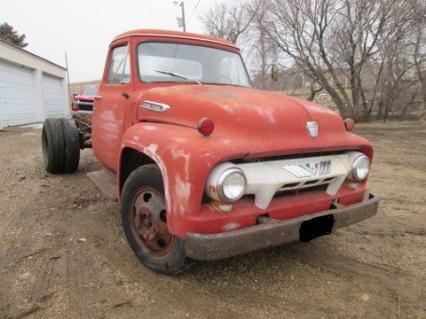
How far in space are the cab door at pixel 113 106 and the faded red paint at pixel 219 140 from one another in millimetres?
240

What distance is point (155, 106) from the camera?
3533 millimetres

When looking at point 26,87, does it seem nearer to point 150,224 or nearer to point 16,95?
point 16,95

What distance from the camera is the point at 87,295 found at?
2994 mm

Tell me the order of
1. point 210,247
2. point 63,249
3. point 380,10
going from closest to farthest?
point 210,247 → point 63,249 → point 380,10

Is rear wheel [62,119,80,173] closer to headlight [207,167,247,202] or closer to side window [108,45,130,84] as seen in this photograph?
side window [108,45,130,84]

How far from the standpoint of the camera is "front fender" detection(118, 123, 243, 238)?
2.65m

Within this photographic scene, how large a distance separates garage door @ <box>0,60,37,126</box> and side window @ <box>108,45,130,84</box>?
558 inches

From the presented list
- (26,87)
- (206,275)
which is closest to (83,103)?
(26,87)

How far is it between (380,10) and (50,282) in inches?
803

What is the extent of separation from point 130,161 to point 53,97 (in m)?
24.3

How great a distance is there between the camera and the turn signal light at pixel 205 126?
2.83 m

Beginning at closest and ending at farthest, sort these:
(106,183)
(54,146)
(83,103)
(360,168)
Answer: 1. (360,168)
2. (106,183)
3. (54,146)
4. (83,103)

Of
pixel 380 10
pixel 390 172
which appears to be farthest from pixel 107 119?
pixel 380 10

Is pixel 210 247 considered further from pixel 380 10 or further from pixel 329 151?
pixel 380 10
